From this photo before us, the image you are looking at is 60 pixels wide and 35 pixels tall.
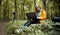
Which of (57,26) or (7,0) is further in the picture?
(7,0)

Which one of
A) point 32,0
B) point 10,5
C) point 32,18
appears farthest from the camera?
point 10,5

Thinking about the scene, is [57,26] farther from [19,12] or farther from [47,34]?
[19,12]

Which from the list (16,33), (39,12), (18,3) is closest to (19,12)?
(18,3)

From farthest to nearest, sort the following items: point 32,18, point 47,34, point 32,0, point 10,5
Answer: point 10,5 → point 32,0 → point 32,18 → point 47,34

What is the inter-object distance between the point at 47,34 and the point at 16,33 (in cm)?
119

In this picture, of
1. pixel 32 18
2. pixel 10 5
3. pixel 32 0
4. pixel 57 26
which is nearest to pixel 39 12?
pixel 32 18

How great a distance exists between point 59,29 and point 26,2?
15313 millimetres

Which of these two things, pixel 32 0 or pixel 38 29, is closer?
pixel 38 29

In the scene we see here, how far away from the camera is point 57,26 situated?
6.91m

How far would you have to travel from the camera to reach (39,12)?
8.44 meters

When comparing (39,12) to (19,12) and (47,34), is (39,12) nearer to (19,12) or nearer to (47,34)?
(47,34)

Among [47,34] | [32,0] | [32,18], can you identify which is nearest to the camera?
[47,34]

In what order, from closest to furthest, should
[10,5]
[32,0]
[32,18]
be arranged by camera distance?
[32,18], [32,0], [10,5]

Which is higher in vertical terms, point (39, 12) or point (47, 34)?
point (39, 12)
